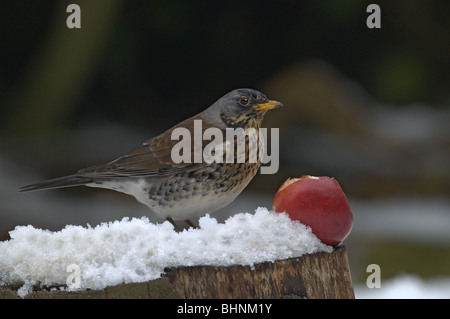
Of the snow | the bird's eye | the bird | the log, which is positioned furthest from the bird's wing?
the log

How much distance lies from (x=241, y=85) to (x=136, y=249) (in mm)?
4885

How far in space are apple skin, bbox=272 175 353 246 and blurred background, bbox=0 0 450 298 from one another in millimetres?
3963

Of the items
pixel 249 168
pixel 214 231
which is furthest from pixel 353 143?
pixel 214 231

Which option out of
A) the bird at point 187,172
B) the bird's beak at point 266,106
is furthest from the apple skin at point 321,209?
the bird's beak at point 266,106

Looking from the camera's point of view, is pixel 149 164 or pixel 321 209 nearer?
pixel 321 209

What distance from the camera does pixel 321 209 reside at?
291 centimetres

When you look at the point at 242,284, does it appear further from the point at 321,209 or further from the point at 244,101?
the point at 244,101

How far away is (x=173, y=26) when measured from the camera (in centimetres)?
739

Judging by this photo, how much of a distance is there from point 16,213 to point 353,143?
3.78 metres

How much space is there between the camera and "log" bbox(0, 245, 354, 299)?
2547 millimetres

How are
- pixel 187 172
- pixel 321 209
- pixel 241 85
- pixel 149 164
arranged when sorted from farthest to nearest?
pixel 241 85, pixel 149 164, pixel 187 172, pixel 321 209

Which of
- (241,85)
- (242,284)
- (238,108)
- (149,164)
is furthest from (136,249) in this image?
(241,85)

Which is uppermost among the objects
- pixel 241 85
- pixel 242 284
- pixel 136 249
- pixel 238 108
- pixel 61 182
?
pixel 241 85

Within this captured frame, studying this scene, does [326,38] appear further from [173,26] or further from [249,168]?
[249,168]
